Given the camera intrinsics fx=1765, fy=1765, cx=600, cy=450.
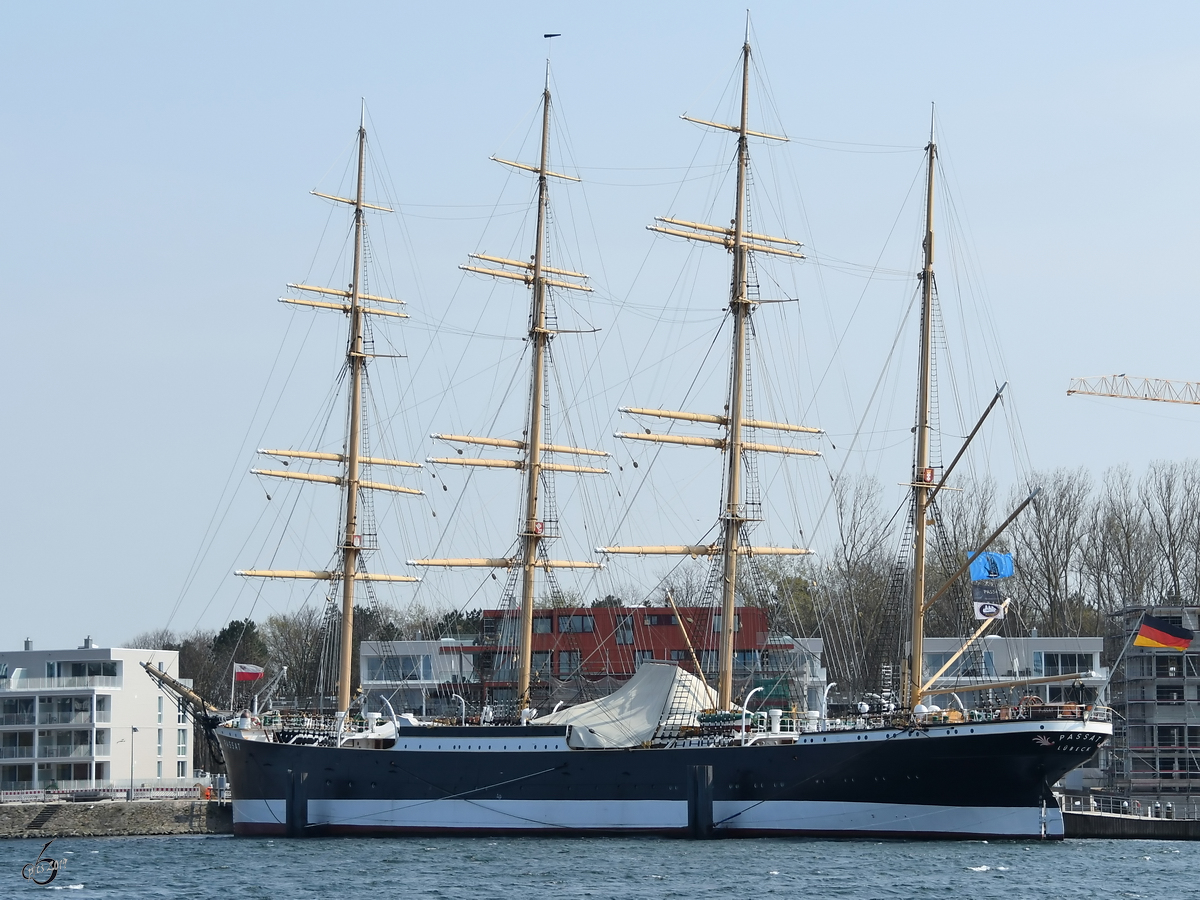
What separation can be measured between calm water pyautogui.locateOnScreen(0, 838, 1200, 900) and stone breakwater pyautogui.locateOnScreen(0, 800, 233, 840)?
12010 mm

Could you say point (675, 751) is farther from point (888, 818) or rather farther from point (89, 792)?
point (89, 792)

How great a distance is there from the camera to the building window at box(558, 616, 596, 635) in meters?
94.4

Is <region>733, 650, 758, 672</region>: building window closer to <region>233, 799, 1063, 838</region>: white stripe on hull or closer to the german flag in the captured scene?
<region>233, 799, 1063, 838</region>: white stripe on hull

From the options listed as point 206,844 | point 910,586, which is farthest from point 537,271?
point 206,844

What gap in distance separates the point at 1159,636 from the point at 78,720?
2226 inches

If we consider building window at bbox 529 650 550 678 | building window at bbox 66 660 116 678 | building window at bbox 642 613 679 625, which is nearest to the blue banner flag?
building window at bbox 642 613 679 625

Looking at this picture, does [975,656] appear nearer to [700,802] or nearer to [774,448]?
[774,448]

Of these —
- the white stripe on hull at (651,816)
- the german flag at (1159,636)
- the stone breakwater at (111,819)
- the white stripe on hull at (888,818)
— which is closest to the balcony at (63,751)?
the stone breakwater at (111,819)

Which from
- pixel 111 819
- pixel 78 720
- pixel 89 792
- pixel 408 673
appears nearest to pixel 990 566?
pixel 111 819

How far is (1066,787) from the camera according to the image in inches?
3263

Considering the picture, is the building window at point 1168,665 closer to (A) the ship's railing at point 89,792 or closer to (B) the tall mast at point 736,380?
(B) the tall mast at point 736,380

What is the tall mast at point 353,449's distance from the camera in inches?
2982

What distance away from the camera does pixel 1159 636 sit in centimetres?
6272

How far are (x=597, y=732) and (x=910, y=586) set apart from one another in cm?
1326
